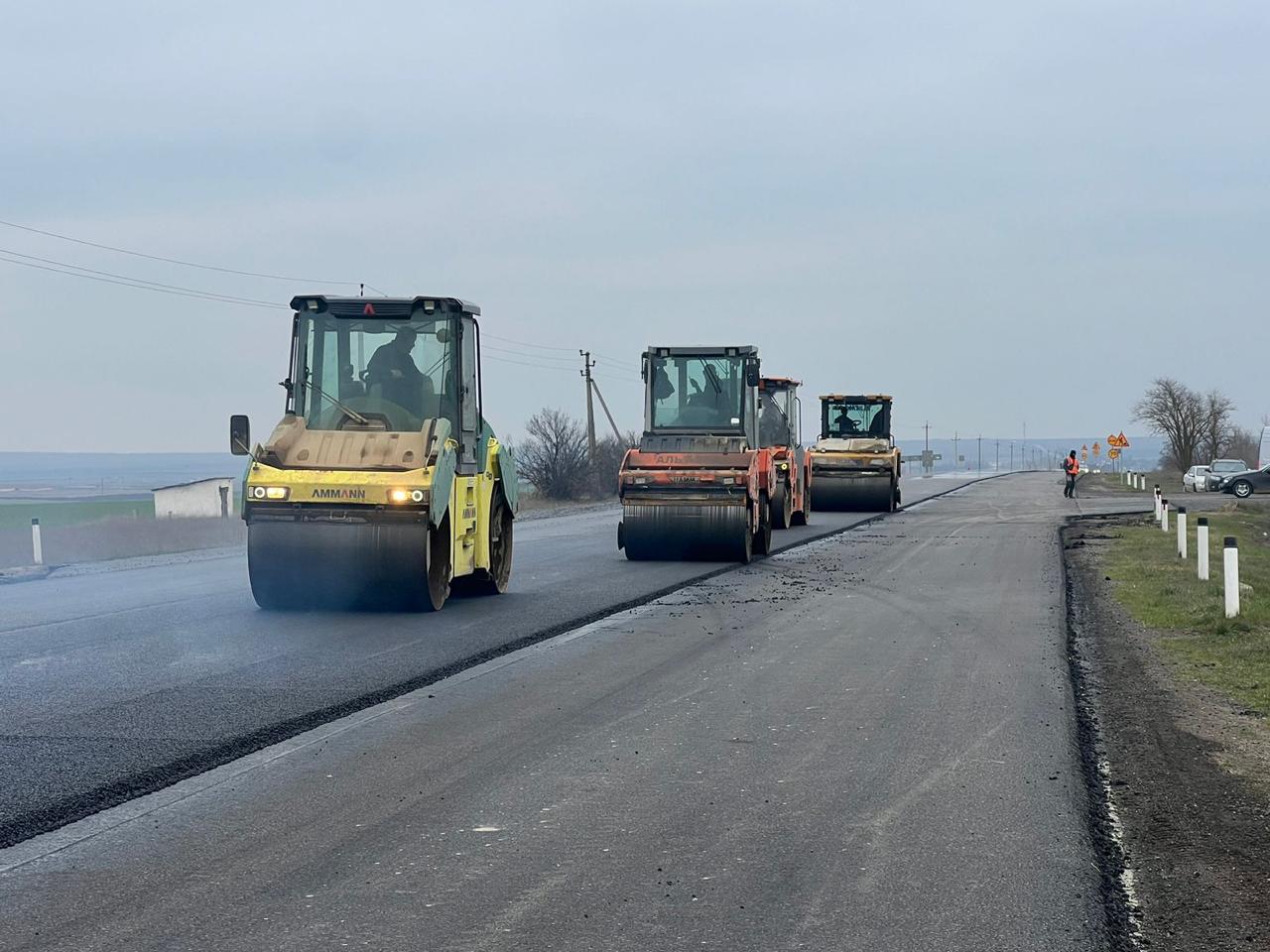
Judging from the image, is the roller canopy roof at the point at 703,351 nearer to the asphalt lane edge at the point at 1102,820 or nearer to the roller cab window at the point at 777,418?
the roller cab window at the point at 777,418

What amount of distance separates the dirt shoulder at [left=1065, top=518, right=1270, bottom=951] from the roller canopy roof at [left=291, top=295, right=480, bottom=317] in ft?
23.1

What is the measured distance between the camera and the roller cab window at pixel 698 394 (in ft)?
72.5

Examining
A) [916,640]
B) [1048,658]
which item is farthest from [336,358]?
[1048,658]

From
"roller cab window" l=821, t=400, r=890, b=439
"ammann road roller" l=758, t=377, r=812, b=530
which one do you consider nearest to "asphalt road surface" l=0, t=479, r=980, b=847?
"ammann road roller" l=758, t=377, r=812, b=530

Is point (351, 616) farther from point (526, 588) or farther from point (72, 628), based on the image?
point (526, 588)

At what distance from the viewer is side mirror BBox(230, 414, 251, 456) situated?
1457 cm

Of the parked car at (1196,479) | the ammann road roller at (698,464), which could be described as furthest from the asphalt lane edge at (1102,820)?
the parked car at (1196,479)

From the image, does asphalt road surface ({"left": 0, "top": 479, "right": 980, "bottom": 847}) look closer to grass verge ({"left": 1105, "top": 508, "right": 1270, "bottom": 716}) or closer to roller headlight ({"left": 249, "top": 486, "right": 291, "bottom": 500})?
roller headlight ({"left": 249, "top": 486, "right": 291, "bottom": 500})

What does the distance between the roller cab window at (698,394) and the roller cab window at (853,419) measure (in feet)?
56.2

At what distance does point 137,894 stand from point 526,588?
39.3 ft

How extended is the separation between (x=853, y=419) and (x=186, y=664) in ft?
98.0

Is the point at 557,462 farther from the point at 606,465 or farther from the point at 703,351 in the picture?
the point at 703,351

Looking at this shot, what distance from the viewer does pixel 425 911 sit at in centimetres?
523

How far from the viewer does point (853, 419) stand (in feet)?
129
